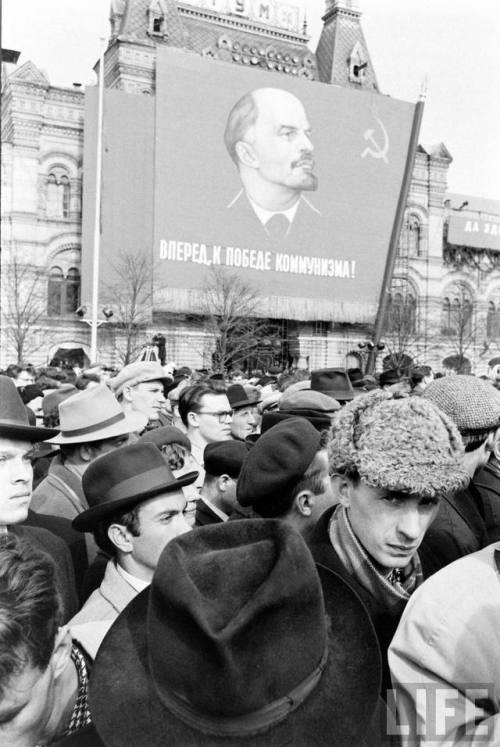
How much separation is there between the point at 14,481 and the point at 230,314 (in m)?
31.2

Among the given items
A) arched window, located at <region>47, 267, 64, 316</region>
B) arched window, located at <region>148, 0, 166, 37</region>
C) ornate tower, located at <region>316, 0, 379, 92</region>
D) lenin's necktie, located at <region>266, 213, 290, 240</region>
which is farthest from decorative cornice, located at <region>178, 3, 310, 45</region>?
arched window, located at <region>47, 267, 64, 316</region>

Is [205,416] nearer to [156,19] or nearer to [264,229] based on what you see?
[264,229]

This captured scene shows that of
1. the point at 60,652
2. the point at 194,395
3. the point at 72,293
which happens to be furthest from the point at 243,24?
the point at 60,652

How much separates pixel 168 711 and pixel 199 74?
35.9 metres

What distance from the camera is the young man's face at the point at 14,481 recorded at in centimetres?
307

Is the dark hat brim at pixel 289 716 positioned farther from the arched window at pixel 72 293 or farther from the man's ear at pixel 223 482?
the arched window at pixel 72 293

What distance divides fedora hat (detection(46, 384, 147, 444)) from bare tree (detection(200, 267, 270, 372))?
28.5 m

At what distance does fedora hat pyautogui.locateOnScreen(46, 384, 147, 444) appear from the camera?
14.6 ft

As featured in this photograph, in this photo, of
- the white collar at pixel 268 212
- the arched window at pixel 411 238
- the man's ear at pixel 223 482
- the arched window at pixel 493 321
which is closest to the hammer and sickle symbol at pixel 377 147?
the white collar at pixel 268 212

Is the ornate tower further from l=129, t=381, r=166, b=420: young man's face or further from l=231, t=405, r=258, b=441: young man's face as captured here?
l=129, t=381, r=166, b=420: young man's face

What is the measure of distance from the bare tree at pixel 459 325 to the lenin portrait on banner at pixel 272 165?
1163 cm

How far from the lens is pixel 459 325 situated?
43.3m

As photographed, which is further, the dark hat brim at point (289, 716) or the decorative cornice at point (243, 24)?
the decorative cornice at point (243, 24)

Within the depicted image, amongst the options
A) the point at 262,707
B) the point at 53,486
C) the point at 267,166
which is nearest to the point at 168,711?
the point at 262,707
